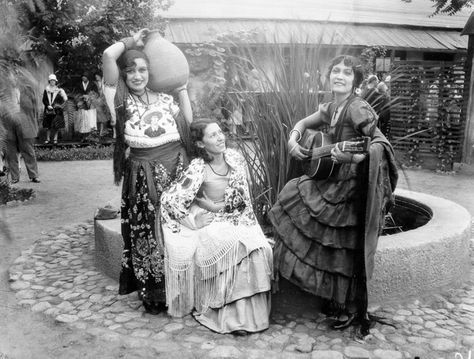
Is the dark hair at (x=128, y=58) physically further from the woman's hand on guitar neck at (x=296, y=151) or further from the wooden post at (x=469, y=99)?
the wooden post at (x=469, y=99)

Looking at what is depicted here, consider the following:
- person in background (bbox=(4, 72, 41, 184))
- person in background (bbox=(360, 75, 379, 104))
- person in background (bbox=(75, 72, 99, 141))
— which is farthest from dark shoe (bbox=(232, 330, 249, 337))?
person in background (bbox=(4, 72, 41, 184))

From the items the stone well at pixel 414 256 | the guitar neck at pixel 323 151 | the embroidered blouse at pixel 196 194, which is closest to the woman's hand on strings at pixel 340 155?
the guitar neck at pixel 323 151

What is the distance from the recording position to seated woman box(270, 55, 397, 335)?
2.76m

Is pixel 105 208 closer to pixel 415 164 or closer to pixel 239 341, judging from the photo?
pixel 239 341

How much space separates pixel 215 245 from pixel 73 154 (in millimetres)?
8178

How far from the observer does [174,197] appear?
9.86 ft

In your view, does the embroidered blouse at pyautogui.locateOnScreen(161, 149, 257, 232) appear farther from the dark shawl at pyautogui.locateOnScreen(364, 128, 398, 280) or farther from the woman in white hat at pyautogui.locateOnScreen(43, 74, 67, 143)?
the woman in white hat at pyautogui.locateOnScreen(43, 74, 67, 143)

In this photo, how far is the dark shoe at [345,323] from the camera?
115 inches

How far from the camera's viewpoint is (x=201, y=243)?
302 cm

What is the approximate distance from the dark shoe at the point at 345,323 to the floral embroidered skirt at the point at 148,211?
3.43ft

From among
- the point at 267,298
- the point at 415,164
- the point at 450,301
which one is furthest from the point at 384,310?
the point at 415,164

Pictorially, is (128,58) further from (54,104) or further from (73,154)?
(73,154)

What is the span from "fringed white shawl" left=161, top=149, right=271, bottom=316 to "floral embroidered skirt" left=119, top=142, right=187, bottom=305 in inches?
3.8

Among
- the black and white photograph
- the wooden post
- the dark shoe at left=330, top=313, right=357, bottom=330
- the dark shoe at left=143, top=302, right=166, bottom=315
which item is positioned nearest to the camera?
the black and white photograph
